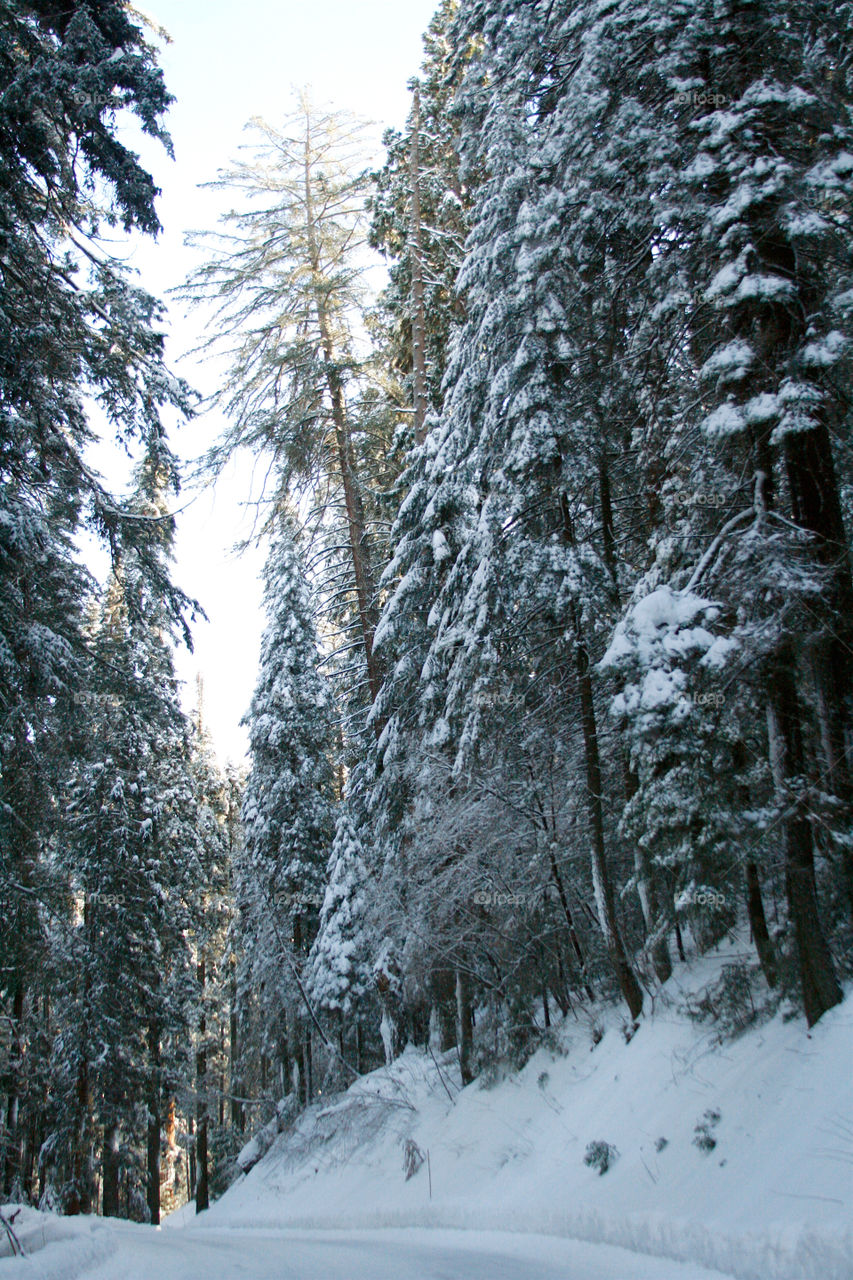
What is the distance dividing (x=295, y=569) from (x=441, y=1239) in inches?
800

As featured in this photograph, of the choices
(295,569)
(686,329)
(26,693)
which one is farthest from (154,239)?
(295,569)

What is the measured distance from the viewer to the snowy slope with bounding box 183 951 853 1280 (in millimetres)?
5375

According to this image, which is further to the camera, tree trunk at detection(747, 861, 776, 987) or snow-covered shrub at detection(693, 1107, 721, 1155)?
tree trunk at detection(747, 861, 776, 987)

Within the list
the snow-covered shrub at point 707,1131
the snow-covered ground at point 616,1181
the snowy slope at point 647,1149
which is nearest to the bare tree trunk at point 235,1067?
the snowy slope at point 647,1149

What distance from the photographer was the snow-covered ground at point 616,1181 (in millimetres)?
5453

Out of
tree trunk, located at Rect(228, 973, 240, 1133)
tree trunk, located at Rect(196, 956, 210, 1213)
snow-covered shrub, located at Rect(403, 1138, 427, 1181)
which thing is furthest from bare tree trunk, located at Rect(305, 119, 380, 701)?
tree trunk, located at Rect(196, 956, 210, 1213)

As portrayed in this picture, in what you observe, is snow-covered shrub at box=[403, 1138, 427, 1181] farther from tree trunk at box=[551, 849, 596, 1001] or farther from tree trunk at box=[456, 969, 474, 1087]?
tree trunk at box=[551, 849, 596, 1001]

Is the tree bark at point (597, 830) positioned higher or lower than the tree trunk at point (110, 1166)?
higher

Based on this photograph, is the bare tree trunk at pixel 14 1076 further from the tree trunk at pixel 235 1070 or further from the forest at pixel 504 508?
the tree trunk at pixel 235 1070

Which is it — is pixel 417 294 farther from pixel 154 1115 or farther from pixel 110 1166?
pixel 154 1115

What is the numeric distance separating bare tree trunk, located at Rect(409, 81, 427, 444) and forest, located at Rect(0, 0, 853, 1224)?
10 centimetres

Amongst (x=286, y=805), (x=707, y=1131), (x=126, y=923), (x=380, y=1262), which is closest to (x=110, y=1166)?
(x=126, y=923)

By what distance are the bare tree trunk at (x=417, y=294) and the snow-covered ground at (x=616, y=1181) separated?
1116 centimetres

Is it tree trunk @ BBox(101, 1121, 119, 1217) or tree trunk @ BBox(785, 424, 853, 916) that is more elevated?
tree trunk @ BBox(785, 424, 853, 916)
